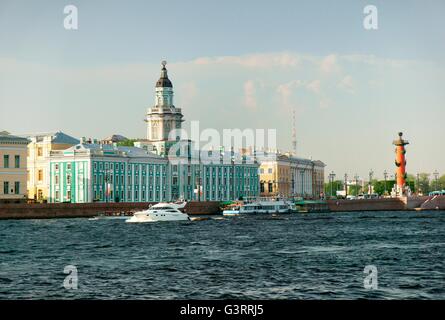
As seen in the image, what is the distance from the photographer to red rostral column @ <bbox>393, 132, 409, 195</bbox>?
375 feet

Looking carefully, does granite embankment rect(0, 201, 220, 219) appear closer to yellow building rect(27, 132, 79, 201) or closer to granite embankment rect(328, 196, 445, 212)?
yellow building rect(27, 132, 79, 201)

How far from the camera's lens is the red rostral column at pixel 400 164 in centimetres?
11438

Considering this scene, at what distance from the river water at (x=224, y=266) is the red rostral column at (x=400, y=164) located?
244 feet

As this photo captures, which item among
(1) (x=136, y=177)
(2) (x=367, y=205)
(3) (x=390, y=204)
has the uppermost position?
(1) (x=136, y=177)

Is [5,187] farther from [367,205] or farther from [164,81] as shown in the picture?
[367,205]

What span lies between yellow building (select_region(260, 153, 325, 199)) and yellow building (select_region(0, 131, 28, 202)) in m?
40.2

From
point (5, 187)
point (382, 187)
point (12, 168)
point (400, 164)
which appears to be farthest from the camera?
point (382, 187)

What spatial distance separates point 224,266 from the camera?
24656 mm

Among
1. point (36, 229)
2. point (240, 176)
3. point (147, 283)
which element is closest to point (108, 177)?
point (240, 176)

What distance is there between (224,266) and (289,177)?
3638 inches

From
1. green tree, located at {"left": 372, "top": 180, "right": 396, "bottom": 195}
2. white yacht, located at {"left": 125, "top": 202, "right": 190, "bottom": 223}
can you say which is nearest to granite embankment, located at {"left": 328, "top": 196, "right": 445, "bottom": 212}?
green tree, located at {"left": 372, "top": 180, "right": 396, "bottom": 195}

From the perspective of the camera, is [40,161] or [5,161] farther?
[40,161]

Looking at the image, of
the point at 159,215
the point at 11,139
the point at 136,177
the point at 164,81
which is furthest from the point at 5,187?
the point at 164,81

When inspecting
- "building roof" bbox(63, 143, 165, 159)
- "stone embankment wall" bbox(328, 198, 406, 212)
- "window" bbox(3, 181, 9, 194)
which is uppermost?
"building roof" bbox(63, 143, 165, 159)
